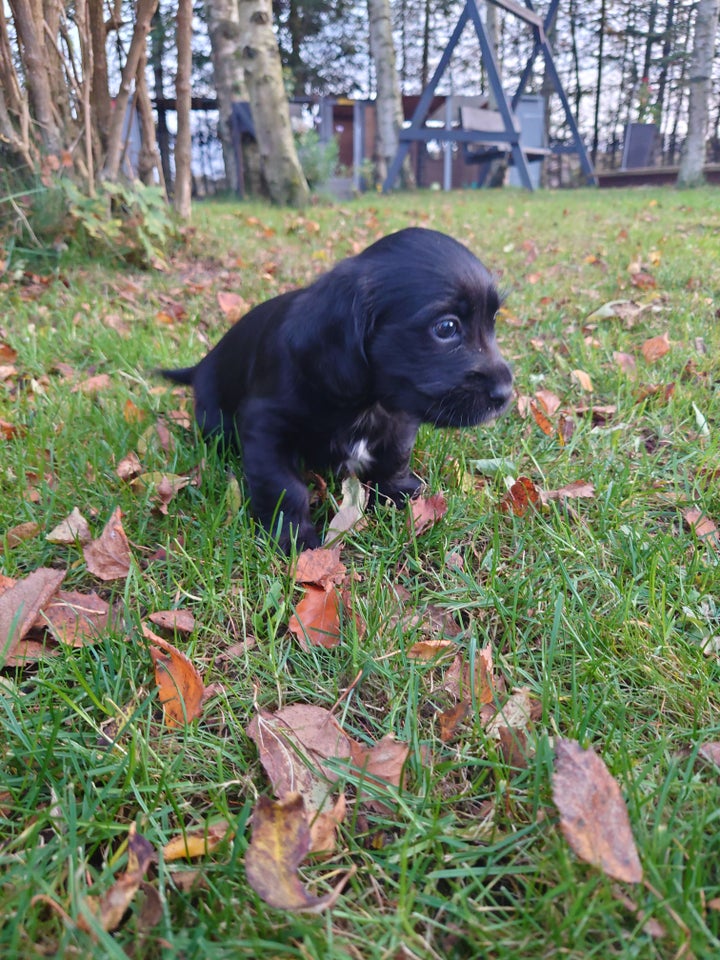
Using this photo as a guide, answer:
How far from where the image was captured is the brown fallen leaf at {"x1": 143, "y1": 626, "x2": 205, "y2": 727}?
1205mm

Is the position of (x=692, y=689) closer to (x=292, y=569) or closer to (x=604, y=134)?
(x=292, y=569)

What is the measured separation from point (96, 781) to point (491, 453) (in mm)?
1524

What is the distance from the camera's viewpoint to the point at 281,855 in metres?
0.91

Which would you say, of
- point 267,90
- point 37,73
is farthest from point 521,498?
point 267,90

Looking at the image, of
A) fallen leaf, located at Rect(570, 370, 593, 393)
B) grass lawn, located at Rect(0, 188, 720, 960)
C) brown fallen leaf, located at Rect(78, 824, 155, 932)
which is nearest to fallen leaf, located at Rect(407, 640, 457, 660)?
grass lawn, located at Rect(0, 188, 720, 960)

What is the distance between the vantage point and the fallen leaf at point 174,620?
140 centimetres

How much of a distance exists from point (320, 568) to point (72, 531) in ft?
2.15

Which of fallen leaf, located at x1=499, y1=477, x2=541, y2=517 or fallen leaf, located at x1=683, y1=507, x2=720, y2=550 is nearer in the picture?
fallen leaf, located at x1=683, y1=507, x2=720, y2=550

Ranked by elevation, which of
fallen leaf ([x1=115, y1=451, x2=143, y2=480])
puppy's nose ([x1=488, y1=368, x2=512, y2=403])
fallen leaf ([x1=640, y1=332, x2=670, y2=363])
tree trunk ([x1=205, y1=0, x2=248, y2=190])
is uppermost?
tree trunk ([x1=205, y1=0, x2=248, y2=190])

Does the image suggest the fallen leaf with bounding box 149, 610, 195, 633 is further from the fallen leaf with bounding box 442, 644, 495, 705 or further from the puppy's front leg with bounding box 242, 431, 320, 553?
the fallen leaf with bounding box 442, 644, 495, 705

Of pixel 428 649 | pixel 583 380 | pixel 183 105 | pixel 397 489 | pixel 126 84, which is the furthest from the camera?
pixel 183 105

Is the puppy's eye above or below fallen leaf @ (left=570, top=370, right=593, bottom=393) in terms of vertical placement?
above

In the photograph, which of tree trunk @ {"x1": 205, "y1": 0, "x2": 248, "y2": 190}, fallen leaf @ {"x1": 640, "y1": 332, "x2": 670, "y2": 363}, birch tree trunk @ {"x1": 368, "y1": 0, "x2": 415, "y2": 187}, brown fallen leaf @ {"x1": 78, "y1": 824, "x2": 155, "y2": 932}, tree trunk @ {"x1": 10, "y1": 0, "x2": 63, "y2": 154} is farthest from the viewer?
birch tree trunk @ {"x1": 368, "y1": 0, "x2": 415, "y2": 187}

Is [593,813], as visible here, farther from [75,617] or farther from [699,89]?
[699,89]
